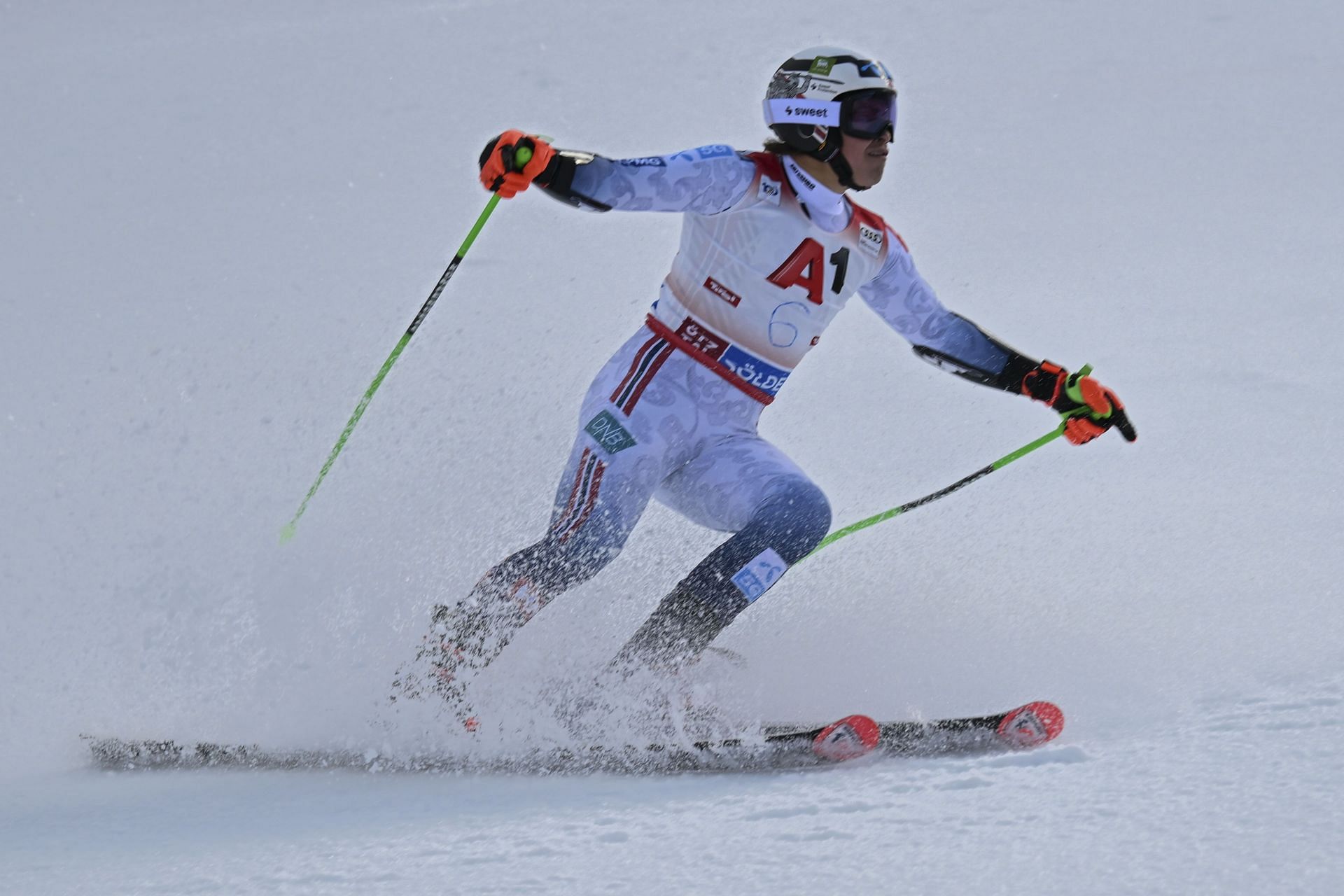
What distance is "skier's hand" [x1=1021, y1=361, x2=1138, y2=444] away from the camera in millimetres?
4109

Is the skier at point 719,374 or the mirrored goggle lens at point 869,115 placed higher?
the mirrored goggle lens at point 869,115

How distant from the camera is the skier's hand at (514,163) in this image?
3.39m

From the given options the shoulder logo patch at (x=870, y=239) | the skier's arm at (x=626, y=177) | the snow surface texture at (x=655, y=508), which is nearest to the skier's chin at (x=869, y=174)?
the shoulder logo patch at (x=870, y=239)

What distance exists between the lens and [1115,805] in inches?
113

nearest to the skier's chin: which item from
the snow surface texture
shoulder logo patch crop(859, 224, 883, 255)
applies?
shoulder logo patch crop(859, 224, 883, 255)

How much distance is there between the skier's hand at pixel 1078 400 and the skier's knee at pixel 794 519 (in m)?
0.90

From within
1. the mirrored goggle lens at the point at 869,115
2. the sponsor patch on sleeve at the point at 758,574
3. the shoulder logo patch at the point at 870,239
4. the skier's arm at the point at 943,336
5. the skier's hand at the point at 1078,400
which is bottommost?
the sponsor patch on sleeve at the point at 758,574

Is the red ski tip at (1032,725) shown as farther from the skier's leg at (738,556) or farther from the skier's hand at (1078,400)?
the skier's hand at (1078,400)

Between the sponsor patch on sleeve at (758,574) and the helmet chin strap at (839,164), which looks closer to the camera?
the sponsor patch on sleeve at (758,574)

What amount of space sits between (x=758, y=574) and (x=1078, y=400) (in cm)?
118

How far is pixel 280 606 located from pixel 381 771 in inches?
34.1

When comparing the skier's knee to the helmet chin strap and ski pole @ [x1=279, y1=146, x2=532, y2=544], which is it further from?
ski pole @ [x1=279, y1=146, x2=532, y2=544]

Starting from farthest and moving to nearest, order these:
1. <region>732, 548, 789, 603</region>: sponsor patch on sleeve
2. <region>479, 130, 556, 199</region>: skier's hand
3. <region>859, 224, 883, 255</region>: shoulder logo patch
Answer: <region>859, 224, 883, 255</region>: shoulder logo patch
<region>732, 548, 789, 603</region>: sponsor patch on sleeve
<region>479, 130, 556, 199</region>: skier's hand

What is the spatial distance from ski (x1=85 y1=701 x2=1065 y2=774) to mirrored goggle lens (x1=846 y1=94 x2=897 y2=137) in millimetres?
1472
